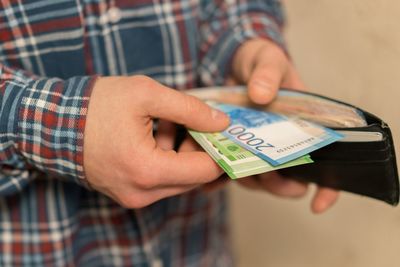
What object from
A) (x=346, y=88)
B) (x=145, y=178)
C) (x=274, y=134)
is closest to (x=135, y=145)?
(x=145, y=178)

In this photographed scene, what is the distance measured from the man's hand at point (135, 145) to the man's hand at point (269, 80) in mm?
99

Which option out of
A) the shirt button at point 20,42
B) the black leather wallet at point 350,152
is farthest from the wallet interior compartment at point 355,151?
the shirt button at point 20,42

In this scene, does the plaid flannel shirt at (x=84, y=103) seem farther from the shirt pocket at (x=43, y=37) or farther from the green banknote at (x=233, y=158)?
the green banknote at (x=233, y=158)

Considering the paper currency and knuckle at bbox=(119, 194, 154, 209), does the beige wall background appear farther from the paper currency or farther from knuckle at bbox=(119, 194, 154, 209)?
knuckle at bbox=(119, 194, 154, 209)

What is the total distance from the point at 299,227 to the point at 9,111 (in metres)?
0.53

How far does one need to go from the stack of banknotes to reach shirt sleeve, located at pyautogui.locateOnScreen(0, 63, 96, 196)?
0.12m

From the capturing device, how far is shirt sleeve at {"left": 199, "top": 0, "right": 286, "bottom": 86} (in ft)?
2.19

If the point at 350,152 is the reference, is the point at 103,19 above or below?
above

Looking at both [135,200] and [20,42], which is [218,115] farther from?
[20,42]

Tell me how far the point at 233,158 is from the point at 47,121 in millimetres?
177

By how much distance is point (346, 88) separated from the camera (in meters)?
0.60

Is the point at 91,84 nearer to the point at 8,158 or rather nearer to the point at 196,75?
the point at 8,158

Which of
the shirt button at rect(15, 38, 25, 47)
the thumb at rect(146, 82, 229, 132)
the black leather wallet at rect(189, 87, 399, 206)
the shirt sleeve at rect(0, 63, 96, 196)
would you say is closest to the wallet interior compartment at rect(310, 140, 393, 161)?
the black leather wallet at rect(189, 87, 399, 206)

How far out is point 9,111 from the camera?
1.48 feet
